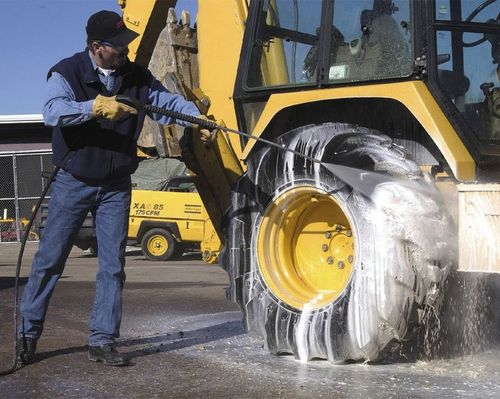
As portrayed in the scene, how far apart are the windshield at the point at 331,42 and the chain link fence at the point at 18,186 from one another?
1888 cm

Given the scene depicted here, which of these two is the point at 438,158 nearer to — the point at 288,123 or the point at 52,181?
the point at 288,123

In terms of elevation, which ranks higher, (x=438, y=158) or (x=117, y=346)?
(x=438, y=158)

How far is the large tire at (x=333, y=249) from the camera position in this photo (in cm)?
434

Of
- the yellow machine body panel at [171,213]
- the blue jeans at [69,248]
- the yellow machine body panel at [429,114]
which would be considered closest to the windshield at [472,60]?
the yellow machine body panel at [429,114]

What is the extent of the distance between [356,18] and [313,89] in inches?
19.2

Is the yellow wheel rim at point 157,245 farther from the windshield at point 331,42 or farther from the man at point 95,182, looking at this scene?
the man at point 95,182

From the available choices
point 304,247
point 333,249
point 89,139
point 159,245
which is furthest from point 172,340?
point 159,245

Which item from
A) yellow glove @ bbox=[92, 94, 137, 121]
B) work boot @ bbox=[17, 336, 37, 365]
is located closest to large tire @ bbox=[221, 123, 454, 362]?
yellow glove @ bbox=[92, 94, 137, 121]

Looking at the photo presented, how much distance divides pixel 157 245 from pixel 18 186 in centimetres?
926

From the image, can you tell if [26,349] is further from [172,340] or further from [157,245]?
[157,245]

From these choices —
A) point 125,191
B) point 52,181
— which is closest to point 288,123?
point 125,191

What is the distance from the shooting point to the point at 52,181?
489 cm

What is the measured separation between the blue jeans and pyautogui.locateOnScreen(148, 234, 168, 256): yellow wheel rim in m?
11.3

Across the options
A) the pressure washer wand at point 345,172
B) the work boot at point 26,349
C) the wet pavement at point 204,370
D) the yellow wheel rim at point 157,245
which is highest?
the pressure washer wand at point 345,172
